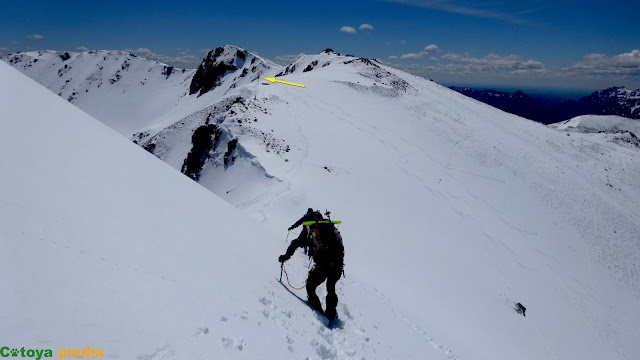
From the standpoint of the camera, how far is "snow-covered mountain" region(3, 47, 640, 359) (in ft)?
25.5

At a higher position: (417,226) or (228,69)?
(228,69)

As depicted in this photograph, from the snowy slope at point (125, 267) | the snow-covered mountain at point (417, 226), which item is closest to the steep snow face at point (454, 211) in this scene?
the snow-covered mountain at point (417, 226)

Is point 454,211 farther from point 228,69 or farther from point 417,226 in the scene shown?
point 228,69

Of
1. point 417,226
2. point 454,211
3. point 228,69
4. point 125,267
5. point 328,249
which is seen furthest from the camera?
point 228,69

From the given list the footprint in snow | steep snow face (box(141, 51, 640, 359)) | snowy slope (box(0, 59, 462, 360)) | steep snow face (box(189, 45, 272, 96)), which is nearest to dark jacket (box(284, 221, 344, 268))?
snowy slope (box(0, 59, 462, 360))

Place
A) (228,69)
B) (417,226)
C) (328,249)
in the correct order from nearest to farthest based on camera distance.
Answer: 1. (328,249)
2. (417,226)
3. (228,69)

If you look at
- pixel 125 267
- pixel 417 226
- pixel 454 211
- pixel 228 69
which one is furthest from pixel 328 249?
pixel 228 69

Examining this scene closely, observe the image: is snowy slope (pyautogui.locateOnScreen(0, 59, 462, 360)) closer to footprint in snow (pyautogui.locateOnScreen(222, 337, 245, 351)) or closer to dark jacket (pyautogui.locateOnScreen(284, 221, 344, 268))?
footprint in snow (pyautogui.locateOnScreen(222, 337, 245, 351))

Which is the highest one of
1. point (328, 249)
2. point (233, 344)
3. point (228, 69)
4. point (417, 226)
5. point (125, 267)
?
point (228, 69)

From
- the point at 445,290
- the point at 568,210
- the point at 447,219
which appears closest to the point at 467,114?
the point at 568,210

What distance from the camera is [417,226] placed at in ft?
72.7

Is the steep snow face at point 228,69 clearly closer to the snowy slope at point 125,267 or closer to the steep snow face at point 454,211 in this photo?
the steep snow face at point 454,211

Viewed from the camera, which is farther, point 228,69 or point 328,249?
point 228,69

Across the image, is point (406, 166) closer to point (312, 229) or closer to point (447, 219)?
point (447, 219)
